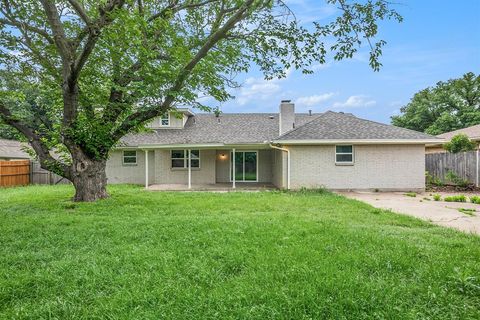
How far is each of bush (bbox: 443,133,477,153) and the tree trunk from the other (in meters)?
16.7

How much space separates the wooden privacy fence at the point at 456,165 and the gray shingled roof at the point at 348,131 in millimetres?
2240

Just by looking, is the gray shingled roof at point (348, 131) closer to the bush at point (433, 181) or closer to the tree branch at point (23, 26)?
the bush at point (433, 181)

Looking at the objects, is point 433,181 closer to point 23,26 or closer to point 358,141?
point 358,141

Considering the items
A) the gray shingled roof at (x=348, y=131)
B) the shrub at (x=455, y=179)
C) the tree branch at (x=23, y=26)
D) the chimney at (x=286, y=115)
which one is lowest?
the shrub at (x=455, y=179)

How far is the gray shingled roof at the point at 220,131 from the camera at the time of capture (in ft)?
57.2

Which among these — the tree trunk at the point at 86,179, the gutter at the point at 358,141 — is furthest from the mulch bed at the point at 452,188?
the tree trunk at the point at 86,179

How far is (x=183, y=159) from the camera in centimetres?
1772

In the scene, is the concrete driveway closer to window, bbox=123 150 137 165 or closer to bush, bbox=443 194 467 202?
bush, bbox=443 194 467 202

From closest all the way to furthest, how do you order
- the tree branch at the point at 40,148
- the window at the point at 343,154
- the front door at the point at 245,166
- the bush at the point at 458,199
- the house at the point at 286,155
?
the tree branch at the point at 40,148, the bush at the point at 458,199, the house at the point at 286,155, the window at the point at 343,154, the front door at the point at 245,166

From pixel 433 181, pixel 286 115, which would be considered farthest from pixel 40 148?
pixel 433 181

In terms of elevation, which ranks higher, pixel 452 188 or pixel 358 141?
pixel 358 141

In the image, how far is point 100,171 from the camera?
416 inches

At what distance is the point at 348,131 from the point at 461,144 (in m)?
6.08

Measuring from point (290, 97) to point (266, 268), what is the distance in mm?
15575
